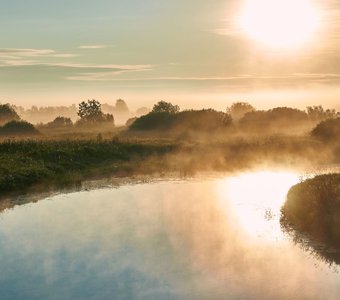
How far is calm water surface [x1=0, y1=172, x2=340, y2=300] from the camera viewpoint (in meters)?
20.3

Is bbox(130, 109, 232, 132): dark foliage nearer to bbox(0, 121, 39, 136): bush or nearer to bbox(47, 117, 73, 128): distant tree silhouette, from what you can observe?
bbox(0, 121, 39, 136): bush

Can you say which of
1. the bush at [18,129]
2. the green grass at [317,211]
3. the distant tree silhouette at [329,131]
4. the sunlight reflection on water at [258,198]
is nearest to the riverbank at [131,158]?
the distant tree silhouette at [329,131]

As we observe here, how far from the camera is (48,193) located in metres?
41.0

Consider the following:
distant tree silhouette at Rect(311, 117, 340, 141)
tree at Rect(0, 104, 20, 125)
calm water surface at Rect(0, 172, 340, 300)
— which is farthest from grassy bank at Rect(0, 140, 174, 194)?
tree at Rect(0, 104, 20, 125)

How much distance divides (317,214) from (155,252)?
33.3ft

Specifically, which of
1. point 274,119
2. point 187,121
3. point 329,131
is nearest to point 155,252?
point 329,131

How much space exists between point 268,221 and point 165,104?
382ft

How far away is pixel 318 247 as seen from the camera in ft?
84.2

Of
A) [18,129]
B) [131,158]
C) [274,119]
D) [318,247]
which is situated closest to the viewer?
[318,247]

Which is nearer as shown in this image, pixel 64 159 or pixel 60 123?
pixel 64 159

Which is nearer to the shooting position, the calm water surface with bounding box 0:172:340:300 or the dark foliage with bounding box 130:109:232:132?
the calm water surface with bounding box 0:172:340:300

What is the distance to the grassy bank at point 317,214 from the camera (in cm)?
2667

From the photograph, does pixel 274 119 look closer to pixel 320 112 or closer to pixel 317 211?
pixel 320 112

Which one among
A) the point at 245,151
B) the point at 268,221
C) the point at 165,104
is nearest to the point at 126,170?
the point at 245,151
